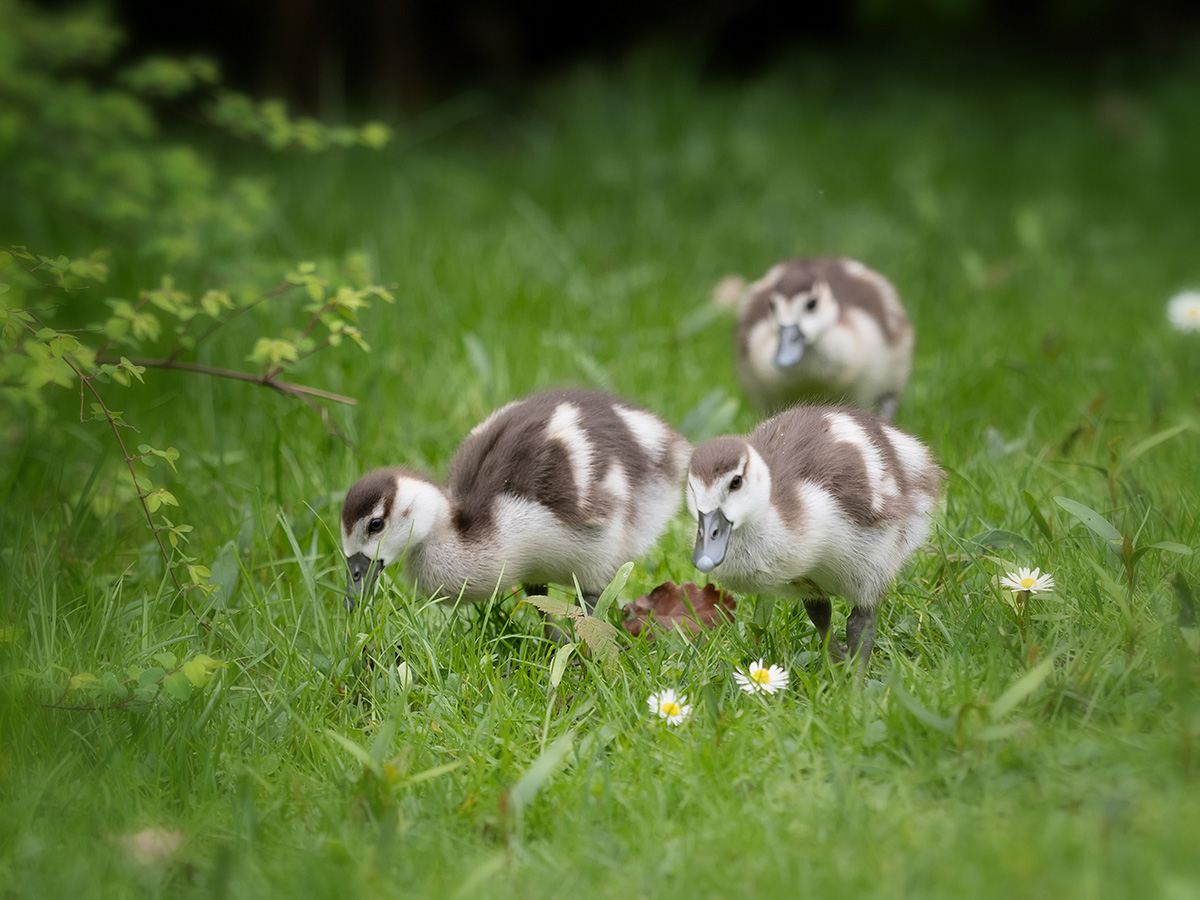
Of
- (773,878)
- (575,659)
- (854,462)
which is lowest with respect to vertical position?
(575,659)

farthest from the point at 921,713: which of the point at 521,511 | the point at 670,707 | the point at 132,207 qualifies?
the point at 132,207

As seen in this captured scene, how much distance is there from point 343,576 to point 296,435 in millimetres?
1084

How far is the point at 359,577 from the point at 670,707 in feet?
3.54

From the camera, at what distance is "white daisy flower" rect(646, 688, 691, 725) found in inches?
114

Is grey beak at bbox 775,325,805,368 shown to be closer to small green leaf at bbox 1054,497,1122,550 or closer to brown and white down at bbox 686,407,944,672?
brown and white down at bbox 686,407,944,672

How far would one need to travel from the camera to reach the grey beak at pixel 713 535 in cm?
294

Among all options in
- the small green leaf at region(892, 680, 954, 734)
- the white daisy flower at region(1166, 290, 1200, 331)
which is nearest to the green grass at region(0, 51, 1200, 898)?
the small green leaf at region(892, 680, 954, 734)

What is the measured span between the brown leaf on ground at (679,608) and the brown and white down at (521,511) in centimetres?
14

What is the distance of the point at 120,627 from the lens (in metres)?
3.33

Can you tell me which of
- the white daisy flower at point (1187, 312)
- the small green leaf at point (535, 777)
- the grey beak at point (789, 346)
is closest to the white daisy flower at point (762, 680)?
the small green leaf at point (535, 777)

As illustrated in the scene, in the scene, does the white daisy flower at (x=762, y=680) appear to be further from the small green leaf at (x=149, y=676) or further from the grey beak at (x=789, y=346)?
the grey beak at (x=789, y=346)

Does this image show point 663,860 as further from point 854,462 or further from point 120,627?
point 120,627

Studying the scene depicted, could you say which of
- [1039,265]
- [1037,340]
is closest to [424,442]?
[1037,340]

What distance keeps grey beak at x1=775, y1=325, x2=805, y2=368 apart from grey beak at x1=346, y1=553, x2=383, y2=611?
202cm
